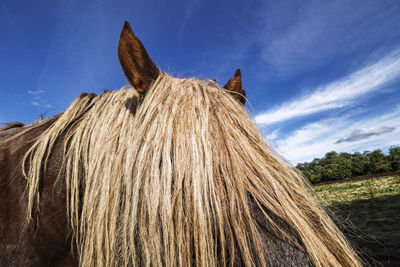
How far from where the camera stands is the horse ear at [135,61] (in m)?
1.06

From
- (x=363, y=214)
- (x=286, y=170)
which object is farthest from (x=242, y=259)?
(x=363, y=214)

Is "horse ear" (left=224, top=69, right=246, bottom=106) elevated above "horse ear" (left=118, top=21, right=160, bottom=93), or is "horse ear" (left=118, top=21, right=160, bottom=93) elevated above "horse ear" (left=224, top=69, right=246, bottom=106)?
"horse ear" (left=224, top=69, right=246, bottom=106)

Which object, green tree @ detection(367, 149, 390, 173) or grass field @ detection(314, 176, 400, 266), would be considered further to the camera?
green tree @ detection(367, 149, 390, 173)

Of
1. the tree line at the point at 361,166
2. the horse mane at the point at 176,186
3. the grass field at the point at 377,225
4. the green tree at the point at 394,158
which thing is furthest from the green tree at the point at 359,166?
the horse mane at the point at 176,186

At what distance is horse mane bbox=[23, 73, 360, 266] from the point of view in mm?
828

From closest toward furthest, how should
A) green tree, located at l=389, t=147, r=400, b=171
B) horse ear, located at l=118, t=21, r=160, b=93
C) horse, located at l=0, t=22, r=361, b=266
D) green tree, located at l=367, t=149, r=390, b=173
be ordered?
1. horse, located at l=0, t=22, r=361, b=266
2. horse ear, located at l=118, t=21, r=160, b=93
3. green tree, located at l=389, t=147, r=400, b=171
4. green tree, located at l=367, t=149, r=390, b=173

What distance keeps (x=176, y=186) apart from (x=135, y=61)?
0.72 metres

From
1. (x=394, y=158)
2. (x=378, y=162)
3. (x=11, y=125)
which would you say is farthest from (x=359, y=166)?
(x=11, y=125)

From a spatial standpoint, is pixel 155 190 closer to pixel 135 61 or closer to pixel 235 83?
pixel 135 61

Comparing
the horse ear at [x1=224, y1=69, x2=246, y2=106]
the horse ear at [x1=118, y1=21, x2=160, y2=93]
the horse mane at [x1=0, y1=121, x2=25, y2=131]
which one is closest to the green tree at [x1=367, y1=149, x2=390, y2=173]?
the horse ear at [x1=224, y1=69, x2=246, y2=106]

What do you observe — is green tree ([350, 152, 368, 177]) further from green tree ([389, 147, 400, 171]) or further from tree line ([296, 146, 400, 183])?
green tree ([389, 147, 400, 171])

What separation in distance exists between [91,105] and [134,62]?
0.55 meters

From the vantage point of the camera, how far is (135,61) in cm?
113

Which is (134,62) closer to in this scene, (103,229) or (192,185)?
(192,185)
